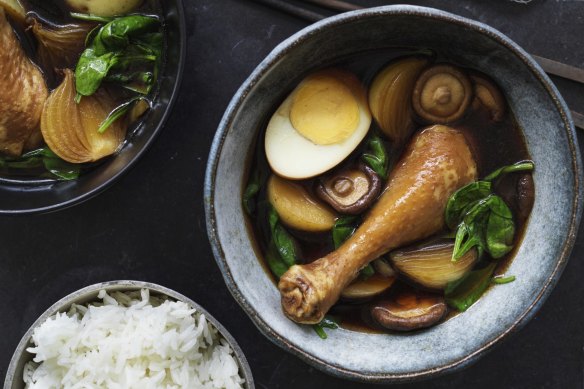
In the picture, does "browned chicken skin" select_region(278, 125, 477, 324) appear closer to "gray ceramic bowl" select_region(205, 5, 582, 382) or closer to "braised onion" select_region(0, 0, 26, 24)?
"gray ceramic bowl" select_region(205, 5, 582, 382)

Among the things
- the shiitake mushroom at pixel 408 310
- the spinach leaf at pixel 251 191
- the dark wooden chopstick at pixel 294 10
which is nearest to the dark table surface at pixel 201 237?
the dark wooden chopstick at pixel 294 10

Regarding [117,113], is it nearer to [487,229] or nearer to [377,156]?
[377,156]

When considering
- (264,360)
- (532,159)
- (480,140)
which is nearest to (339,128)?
(480,140)

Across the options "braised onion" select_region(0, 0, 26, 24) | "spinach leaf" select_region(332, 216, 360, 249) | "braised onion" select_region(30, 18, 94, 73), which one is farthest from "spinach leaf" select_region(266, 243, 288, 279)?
"braised onion" select_region(0, 0, 26, 24)

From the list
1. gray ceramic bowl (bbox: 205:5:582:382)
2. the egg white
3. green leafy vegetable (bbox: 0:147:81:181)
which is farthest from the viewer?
green leafy vegetable (bbox: 0:147:81:181)

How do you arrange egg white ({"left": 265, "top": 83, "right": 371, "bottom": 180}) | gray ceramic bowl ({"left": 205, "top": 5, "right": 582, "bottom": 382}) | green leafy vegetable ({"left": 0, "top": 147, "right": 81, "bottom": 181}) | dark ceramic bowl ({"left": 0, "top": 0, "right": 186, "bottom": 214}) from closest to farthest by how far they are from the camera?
gray ceramic bowl ({"left": 205, "top": 5, "right": 582, "bottom": 382})
egg white ({"left": 265, "top": 83, "right": 371, "bottom": 180})
dark ceramic bowl ({"left": 0, "top": 0, "right": 186, "bottom": 214})
green leafy vegetable ({"left": 0, "top": 147, "right": 81, "bottom": 181})

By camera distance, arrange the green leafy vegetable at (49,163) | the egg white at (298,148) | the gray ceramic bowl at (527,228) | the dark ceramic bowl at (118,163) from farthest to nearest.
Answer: the green leafy vegetable at (49,163), the dark ceramic bowl at (118,163), the egg white at (298,148), the gray ceramic bowl at (527,228)

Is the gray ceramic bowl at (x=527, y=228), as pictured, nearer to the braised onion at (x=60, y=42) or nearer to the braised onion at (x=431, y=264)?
the braised onion at (x=431, y=264)

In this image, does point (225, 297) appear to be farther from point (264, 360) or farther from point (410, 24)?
point (410, 24)
